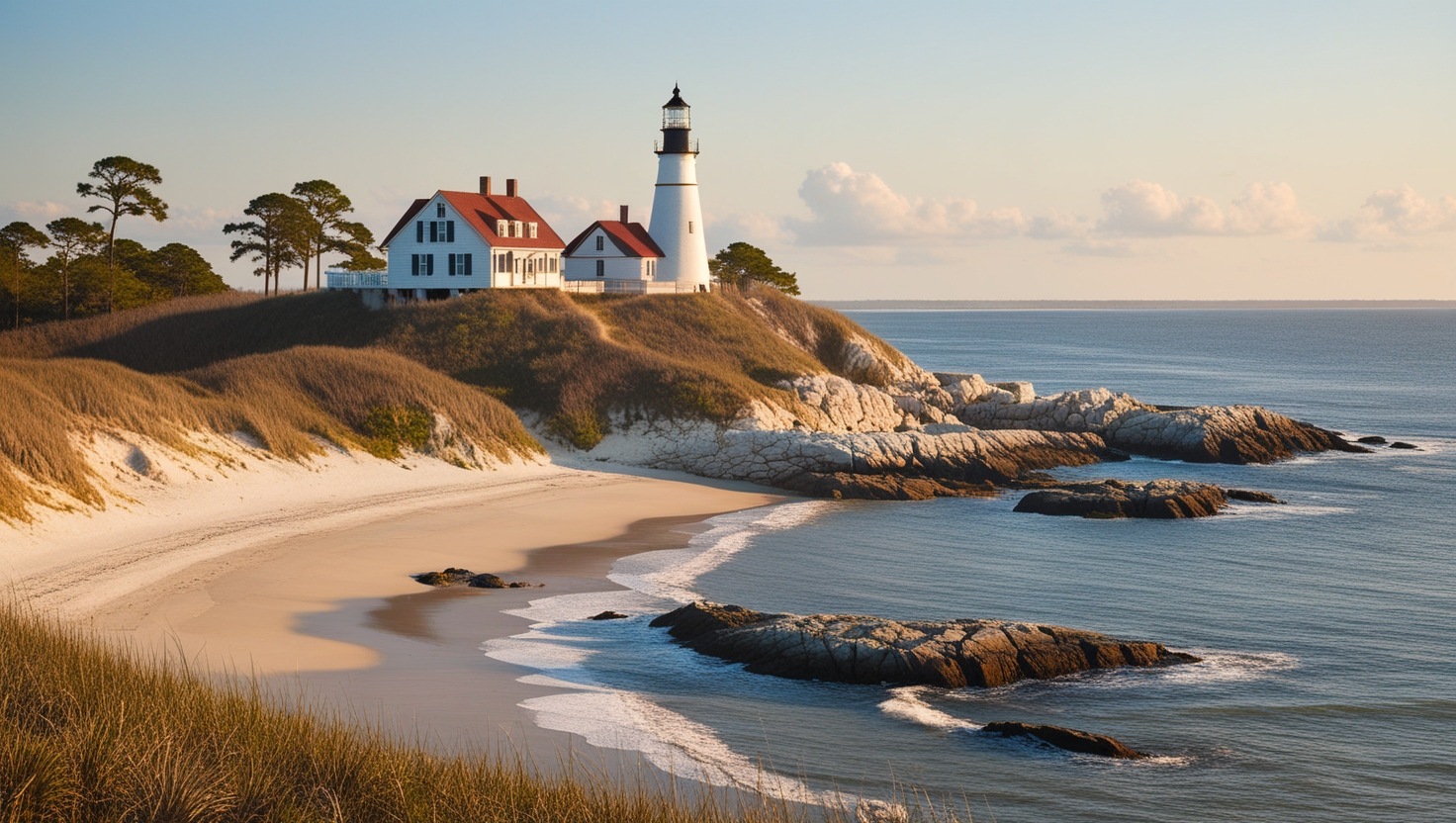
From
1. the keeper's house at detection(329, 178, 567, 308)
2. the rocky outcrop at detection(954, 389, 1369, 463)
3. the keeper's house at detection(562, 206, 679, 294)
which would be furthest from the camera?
the keeper's house at detection(562, 206, 679, 294)

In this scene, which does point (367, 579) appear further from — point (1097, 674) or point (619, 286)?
point (619, 286)

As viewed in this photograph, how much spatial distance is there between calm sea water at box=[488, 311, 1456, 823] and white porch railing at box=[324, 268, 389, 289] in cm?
3460

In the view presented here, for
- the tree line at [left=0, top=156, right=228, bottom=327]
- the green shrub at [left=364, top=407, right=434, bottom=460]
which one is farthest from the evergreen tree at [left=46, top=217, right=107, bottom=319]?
the green shrub at [left=364, top=407, right=434, bottom=460]

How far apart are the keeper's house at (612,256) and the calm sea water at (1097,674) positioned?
32116 mm

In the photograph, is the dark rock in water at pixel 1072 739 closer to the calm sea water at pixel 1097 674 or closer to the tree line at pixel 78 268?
the calm sea water at pixel 1097 674

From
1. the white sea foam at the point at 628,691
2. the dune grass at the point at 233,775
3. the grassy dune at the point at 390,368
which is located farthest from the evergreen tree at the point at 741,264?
the dune grass at the point at 233,775

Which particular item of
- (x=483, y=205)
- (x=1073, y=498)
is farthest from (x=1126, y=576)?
(x=483, y=205)

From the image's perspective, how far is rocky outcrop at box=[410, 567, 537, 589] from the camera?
23188 mm

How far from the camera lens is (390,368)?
42750mm

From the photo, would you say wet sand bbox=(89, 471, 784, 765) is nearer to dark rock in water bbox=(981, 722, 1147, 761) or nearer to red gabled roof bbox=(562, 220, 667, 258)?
dark rock in water bbox=(981, 722, 1147, 761)

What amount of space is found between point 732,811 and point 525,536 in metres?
18.6

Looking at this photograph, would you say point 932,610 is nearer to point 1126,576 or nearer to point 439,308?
point 1126,576

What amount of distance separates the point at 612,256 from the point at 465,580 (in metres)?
43.8

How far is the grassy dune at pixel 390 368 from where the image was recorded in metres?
30.7
